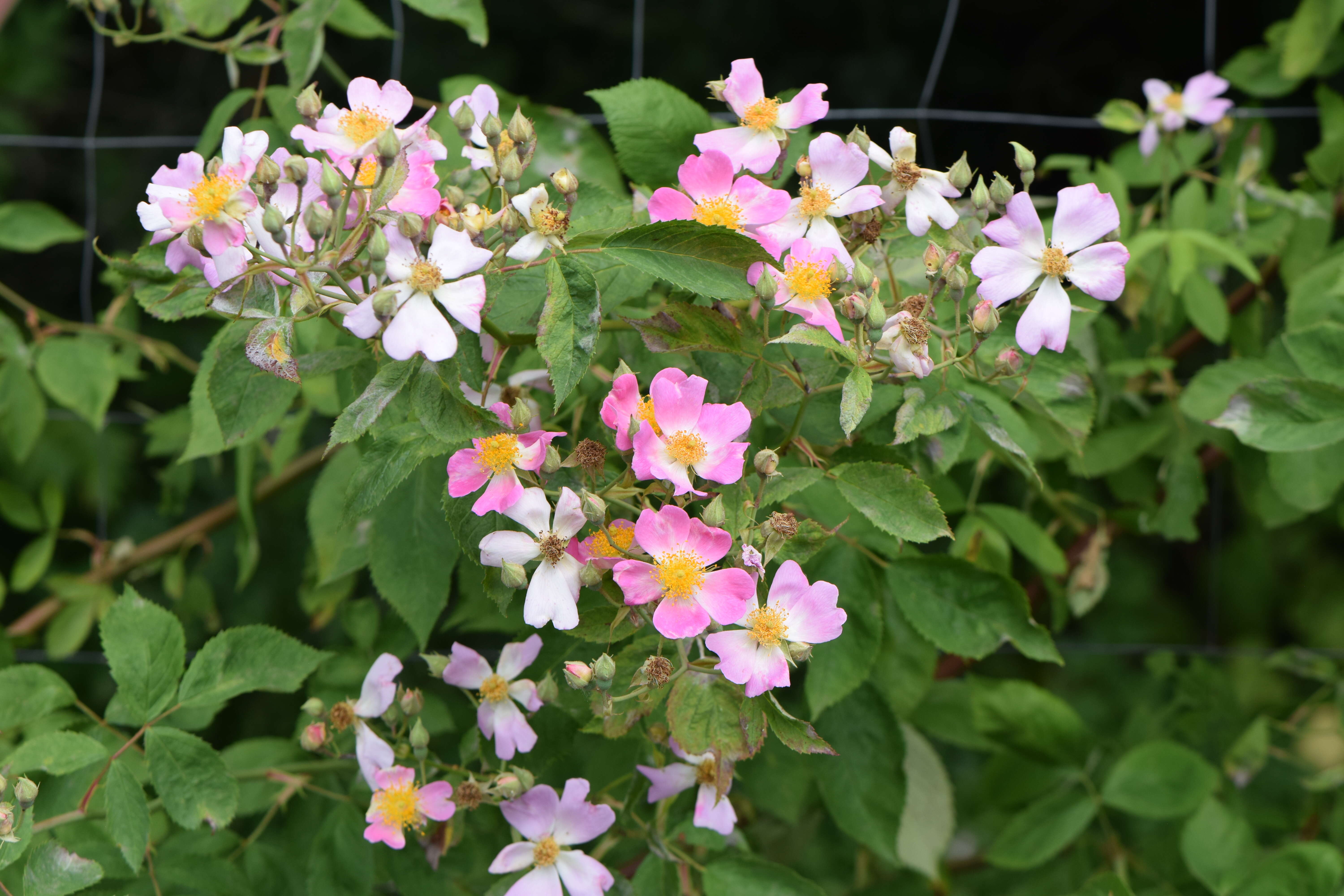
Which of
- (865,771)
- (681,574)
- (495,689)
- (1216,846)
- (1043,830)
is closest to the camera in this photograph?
(681,574)

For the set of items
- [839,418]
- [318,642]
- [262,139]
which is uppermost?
[262,139]

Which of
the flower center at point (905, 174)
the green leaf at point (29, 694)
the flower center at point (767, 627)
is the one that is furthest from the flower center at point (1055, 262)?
the green leaf at point (29, 694)

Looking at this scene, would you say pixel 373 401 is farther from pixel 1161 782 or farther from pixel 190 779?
pixel 1161 782

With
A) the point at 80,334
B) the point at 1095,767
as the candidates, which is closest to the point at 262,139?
the point at 80,334

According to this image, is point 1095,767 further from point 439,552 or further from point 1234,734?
point 439,552

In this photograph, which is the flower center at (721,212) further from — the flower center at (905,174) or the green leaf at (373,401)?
the green leaf at (373,401)

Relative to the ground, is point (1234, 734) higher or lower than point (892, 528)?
lower

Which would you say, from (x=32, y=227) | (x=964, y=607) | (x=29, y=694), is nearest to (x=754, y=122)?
(x=964, y=607)
